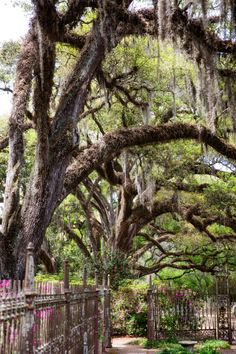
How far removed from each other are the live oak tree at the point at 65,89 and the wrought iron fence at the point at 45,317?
124 cm

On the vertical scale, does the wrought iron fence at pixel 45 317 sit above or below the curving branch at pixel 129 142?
below

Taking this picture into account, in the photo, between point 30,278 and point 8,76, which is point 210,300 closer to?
point 8,76

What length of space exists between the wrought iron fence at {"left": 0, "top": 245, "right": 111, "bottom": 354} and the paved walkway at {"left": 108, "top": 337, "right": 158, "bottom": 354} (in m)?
2.96

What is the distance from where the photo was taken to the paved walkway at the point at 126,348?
40.8ft

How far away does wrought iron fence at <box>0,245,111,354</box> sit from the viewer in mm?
3902

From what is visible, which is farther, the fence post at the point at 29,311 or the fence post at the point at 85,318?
the fence post at the point at 85,318

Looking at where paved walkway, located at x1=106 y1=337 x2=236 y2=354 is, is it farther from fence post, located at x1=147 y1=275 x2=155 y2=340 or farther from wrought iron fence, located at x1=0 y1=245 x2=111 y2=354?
wrought iron fence, located at x1=0 y1=245 x2=111 y2=354

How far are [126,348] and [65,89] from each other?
776 cm

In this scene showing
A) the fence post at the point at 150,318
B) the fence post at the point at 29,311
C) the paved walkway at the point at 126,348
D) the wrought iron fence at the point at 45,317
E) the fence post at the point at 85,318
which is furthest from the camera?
the fence post at the point at 150,318

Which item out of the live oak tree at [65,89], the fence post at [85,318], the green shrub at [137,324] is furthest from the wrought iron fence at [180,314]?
the live oak tree at [65,89]

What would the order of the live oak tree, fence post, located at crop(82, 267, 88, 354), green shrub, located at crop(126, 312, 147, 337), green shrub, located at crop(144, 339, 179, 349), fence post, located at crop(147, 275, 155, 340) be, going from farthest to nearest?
green shrub, located at crop(126, 312, 147, 337) < fence post, located at crop(147, 275, 155, 340) < green shrub, located at crop(144, 339, 179, 349) < fence post, located at crop(82, 267, 88, 354) < the live oak tree

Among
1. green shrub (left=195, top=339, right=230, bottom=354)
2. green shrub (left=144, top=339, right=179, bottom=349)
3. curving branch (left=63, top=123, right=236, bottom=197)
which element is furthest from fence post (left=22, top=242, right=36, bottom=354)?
green shrub (left=195, top=339, right=230, bottom=354)

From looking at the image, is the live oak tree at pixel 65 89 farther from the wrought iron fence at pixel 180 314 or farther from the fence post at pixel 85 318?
the wrought iron fence at pixel 180 314

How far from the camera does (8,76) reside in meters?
15.3
